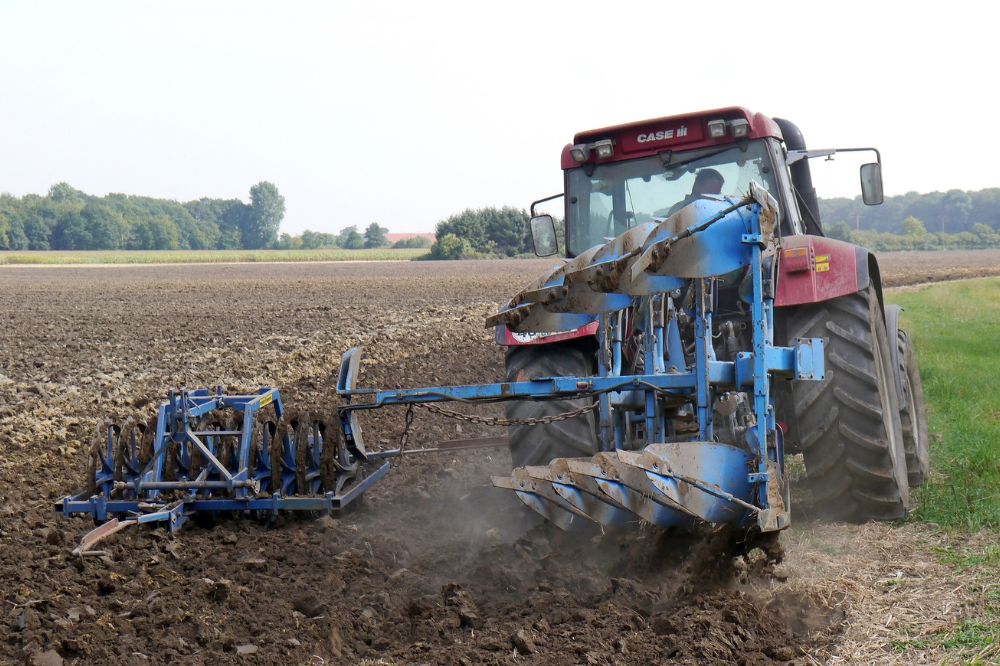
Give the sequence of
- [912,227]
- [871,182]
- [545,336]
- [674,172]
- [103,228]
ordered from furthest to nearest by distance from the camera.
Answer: [912,227] → [103,228] → [871,182] → [674,172] → [545,336]

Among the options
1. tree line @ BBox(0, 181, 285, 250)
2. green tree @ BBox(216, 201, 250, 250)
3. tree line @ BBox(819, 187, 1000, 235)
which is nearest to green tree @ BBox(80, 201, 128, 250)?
tree line @ BBox(0, 181, 285, 250)

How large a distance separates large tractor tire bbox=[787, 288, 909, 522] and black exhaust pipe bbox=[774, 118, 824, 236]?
54.4 inches

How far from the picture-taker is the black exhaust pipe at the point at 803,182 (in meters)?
6.39

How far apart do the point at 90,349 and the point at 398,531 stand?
9160mm

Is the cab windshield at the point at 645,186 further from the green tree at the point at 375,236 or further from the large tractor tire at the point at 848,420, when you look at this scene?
the green tree at the point at 375,236

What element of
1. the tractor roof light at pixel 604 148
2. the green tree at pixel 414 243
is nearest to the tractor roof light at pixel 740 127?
the tractor roof light at pixel 604 148

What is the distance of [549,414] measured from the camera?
542cm

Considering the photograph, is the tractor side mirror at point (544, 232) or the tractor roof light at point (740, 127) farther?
the tractor side mirror at point (544, 232)

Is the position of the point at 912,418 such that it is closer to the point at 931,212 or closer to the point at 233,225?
the point at 233,225

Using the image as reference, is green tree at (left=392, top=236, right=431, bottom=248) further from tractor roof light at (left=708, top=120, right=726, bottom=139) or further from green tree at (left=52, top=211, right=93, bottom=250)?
tractor roof light at (left=708, top=120, right=726, bottom=139)

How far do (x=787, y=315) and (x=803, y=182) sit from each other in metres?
1.61

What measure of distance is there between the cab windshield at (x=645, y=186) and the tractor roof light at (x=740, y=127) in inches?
4.7

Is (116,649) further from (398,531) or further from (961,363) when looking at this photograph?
(961,363)

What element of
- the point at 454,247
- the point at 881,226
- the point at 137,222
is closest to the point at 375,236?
the point at 137,222
